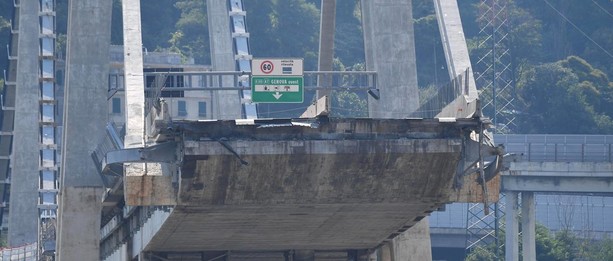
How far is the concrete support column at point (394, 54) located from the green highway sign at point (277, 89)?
5.79 m

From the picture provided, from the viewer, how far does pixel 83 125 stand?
66125 millimetres

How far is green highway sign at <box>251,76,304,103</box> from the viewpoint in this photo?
217 ft

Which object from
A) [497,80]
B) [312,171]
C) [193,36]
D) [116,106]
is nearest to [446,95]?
[312,171]

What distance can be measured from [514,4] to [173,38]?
3976 cm

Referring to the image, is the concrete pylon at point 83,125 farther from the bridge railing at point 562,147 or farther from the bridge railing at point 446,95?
the bridge railing at point 562,147

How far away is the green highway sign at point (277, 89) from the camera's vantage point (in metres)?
66.1

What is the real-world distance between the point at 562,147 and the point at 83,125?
73217mm

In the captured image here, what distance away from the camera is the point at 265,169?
48.2 meters

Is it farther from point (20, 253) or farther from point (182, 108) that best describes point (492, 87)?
→ point (20, 253)

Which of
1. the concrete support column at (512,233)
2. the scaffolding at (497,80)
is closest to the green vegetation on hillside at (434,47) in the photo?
the scaffolding at (497,80)

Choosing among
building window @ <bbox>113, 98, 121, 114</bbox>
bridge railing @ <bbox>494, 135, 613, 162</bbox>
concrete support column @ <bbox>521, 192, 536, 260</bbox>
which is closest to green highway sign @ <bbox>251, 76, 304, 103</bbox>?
concrete support column @ <bbox>521, 192, 536, 260</bbox>

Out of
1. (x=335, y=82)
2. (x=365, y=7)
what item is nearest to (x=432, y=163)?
(x=365, y=7)

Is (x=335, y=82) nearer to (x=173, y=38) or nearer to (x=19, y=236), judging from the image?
(x=173, y=38)

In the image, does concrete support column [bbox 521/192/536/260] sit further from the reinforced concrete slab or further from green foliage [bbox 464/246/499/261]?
the reinforced concrete slab
